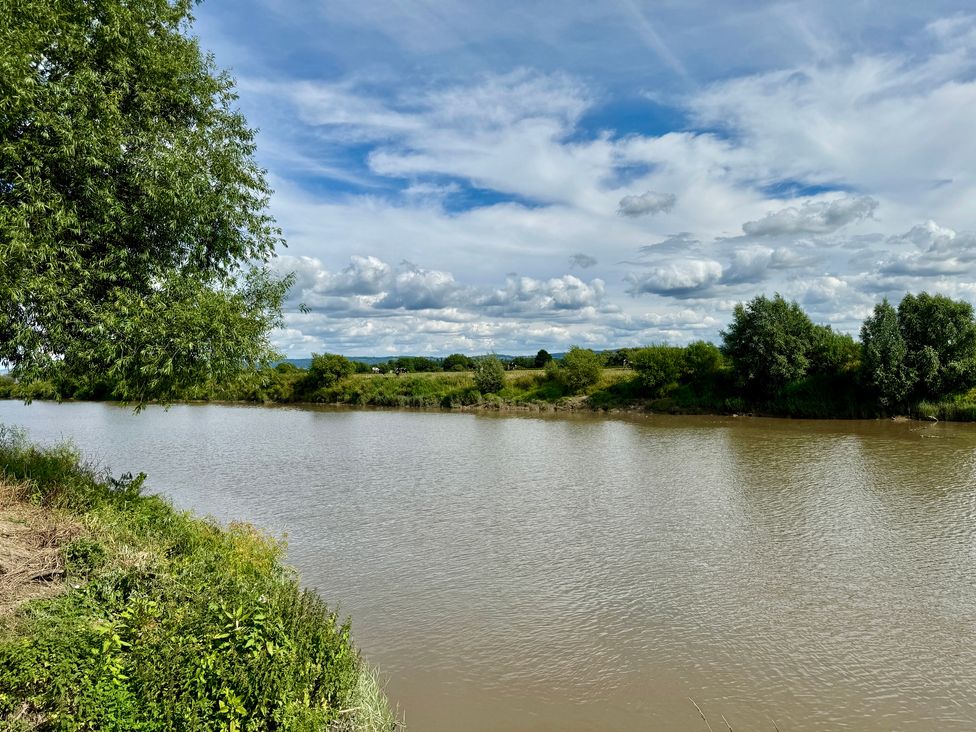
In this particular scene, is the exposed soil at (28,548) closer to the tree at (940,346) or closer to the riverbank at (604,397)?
the riverbank at (604,397)

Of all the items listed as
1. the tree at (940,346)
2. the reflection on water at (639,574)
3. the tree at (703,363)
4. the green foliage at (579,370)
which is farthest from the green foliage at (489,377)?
the tree at (940,346)

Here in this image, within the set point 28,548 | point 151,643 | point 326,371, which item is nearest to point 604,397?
point 326,371

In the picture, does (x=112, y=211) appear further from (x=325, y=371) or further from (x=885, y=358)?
(x=325, y=371)

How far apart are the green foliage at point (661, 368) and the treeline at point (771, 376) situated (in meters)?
0.08

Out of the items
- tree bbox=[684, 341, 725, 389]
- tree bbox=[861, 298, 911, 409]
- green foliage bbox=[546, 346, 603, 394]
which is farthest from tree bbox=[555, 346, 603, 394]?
tree bbox=[861, 298, 911, 409]

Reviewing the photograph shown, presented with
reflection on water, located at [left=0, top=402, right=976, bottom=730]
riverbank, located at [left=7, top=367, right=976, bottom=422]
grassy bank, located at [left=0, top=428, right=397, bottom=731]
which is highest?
riverbank, located at [left=7, top=367, right=976, bottom=422]

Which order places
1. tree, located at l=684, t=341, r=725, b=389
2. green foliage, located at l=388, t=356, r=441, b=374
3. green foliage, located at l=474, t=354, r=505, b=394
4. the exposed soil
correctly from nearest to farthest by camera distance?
the exposed soil
tree, located at l=684, t=341, r=725, b=389
green foliage, located at l=474, t=354, r=505, b=394
green foliage, located at l=388, t=356, r=441, b=374

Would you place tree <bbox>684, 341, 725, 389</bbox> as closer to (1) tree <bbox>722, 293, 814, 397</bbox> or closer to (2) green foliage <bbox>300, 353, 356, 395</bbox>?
(1) tree <bbox>722, 293, 814, 397</bbox>

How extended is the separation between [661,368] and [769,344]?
909 cm

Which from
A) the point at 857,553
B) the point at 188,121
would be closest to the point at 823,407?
the point at 857,553

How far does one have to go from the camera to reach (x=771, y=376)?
44.6 metres

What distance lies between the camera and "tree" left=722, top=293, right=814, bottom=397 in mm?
44062

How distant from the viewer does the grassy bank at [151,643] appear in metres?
5.23

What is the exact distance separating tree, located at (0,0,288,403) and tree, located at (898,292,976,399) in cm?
4090
